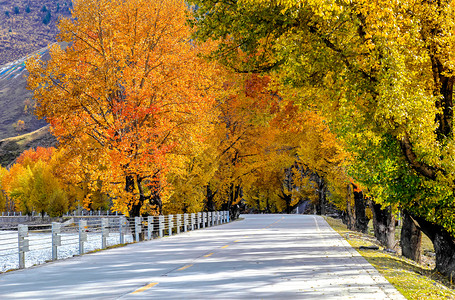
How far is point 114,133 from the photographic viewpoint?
89.6 feet

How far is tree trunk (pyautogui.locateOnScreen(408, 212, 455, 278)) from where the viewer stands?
1600 centimetres

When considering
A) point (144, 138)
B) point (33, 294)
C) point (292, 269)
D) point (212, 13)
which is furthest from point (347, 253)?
point (144, 138)

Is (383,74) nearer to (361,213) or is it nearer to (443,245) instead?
(443,245)

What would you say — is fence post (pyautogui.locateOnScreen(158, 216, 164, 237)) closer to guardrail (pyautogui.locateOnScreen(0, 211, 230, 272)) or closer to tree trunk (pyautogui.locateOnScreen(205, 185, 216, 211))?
guardrail (pyautogui.locateOnScreen(0, 211, 230, 272))

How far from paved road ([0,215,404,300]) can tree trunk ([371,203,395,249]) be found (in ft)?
38.7

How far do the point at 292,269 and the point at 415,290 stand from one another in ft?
11.1

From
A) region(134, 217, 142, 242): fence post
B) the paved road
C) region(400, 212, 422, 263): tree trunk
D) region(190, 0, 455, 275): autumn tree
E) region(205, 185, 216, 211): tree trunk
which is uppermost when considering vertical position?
region(190, 0, 455, 275): autumn tree

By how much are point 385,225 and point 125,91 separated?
15.3 meters

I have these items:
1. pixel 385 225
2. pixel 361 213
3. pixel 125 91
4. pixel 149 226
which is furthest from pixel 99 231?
pixel 361 213

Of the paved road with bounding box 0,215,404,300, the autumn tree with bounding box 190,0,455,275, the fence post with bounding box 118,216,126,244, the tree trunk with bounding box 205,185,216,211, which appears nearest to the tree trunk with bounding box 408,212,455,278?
the autumn tree with bounding box 190,0,455,275

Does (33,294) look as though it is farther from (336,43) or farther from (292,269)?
(336,43)

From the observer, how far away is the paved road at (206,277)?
9.15 metres

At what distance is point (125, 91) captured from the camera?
28.2 m

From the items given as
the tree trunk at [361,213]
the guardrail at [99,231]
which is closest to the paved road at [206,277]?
the guardrail at [99,231]
